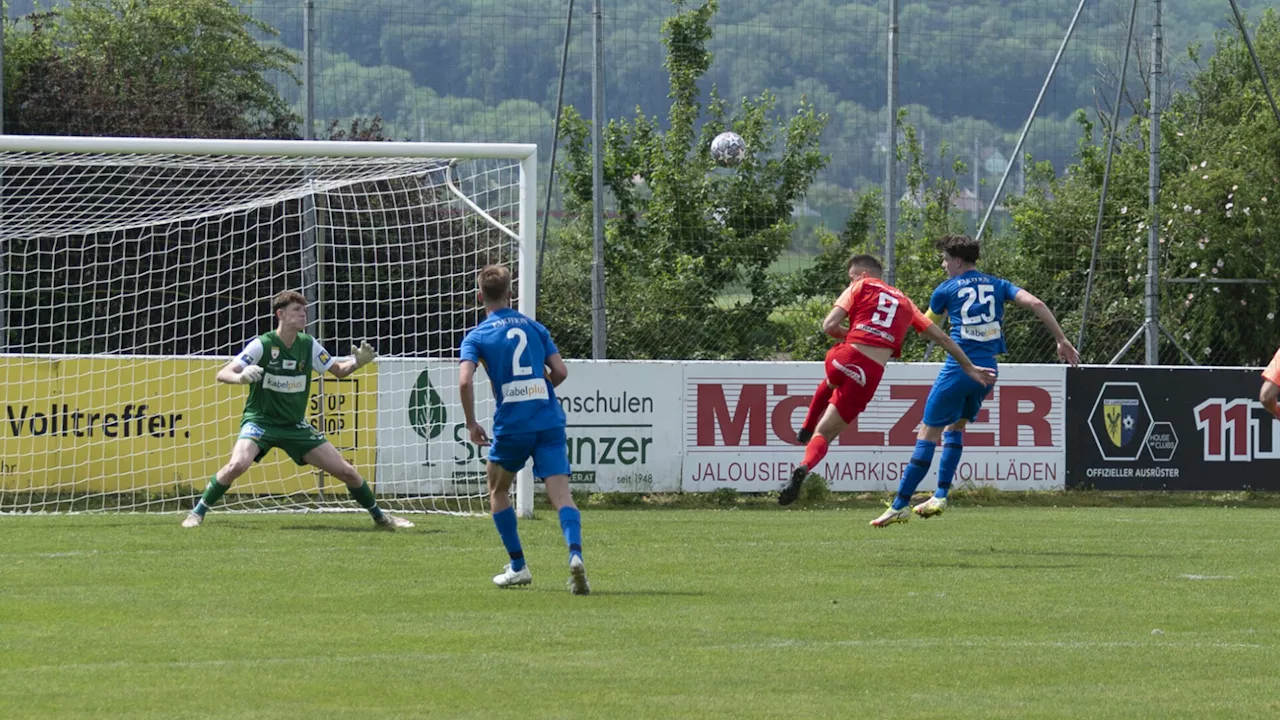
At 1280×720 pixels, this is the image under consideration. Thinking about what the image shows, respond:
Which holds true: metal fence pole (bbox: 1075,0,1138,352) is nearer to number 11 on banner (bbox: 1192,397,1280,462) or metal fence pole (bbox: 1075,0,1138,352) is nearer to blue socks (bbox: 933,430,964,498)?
number 11 on banner (bbox: 1192,397,1280,462)

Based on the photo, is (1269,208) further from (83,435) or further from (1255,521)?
(83,435)

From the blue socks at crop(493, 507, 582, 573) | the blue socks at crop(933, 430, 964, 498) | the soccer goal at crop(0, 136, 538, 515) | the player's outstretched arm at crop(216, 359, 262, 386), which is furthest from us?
the soccer goal at crop(0, 136, 538, 515)

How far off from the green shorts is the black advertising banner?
9.26 meters

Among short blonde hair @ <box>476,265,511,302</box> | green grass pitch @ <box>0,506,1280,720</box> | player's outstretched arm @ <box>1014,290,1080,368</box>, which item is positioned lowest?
green grass pitch @ <box>0,506,1280,720</box>

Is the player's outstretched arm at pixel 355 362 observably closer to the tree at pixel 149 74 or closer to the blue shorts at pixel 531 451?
the blue shorts at pixel 531 451

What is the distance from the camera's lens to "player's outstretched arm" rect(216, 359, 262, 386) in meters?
11.8

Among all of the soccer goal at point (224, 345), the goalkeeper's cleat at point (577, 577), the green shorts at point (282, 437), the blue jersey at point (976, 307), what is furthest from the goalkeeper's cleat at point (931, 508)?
the green shorts at point (282, 437)

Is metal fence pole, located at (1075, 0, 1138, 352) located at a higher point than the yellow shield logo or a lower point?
higher

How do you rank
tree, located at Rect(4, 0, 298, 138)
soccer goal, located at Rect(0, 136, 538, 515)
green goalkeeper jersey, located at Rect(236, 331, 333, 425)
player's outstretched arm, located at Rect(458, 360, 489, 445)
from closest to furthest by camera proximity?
1. player's outstretched arm, located at Rect(458, 360, 489, 445)
2. green goalkeeper jersey, located at Rect(236, 331, 333, 425)
3. soccer goal, located at Rect(0, 136, 538, 515)
4. tree, located at Rect(4, 0, 298, 138)

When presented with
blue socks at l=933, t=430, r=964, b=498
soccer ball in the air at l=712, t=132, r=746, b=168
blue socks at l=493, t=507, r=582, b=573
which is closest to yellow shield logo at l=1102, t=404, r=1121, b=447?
soccer ball in the air at l=712, t=132, r=746, b=168

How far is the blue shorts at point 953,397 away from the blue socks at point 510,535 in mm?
4090

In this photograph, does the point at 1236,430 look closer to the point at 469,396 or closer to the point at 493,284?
the point at 493,284

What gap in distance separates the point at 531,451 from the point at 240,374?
3.94 meters

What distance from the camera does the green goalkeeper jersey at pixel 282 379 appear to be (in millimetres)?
12391
